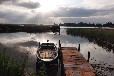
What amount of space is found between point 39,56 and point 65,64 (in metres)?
4.96

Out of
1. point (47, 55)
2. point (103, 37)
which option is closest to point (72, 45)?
point (103, 37)

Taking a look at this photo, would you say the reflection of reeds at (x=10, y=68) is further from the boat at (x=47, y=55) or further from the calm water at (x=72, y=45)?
the calm water at (x=72, y=45)

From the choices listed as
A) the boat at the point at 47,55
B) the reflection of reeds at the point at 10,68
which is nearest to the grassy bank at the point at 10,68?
the reflection of reeds at the point at 10,68

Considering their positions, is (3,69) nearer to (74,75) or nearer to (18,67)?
(18,67)

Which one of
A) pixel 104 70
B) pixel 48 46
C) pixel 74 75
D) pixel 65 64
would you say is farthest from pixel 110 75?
pixel 48 46

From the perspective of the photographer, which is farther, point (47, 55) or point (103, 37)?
point (103, 37)

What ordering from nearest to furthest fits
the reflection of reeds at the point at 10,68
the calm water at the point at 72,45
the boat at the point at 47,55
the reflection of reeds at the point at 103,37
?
1. the reflection of reeds at the point at 10,68
2. the boat at the point at 47,55
3. the calm water at the point at 72,45
4. the reflection of reeds at the point at 103,37

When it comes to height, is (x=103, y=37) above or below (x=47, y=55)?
below

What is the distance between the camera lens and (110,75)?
23656mm

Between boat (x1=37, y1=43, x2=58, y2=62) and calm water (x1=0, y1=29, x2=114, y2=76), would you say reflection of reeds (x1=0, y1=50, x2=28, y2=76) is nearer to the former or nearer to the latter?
boat (x1=37, y1=43, x2=58, y2=62)

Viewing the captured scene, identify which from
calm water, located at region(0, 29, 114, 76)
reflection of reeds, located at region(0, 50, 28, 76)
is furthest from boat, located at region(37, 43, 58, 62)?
reflection of reeds, located at region(0, 50, 28, 76)

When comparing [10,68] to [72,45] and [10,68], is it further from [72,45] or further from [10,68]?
[72,45]

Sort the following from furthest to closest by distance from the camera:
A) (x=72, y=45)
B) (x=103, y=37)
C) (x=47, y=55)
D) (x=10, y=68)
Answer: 1. (x=103, y=37)
2. (x=72, y=45)
3. (x=47, y=55)
4. (x=10, y=68)

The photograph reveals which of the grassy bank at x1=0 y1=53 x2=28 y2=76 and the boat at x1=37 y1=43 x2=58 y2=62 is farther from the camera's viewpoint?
the boat at x1=37 y1=43 x2=58 y2=62
